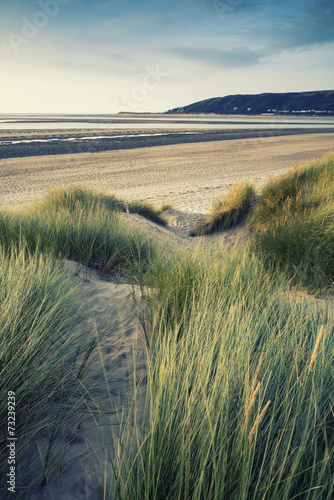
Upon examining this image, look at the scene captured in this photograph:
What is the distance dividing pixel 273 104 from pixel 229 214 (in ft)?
483

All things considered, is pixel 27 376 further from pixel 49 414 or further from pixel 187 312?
pixel 187 312

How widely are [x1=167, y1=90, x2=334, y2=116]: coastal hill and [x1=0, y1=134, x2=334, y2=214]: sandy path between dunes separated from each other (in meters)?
110

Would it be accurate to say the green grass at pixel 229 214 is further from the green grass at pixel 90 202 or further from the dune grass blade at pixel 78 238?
the dune grass blade at pixel 78 238

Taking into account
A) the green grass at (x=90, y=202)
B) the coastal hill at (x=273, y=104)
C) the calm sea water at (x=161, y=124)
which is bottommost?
the green grass at (x=90, y=202)

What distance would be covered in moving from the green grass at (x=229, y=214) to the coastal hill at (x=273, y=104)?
12319 cm

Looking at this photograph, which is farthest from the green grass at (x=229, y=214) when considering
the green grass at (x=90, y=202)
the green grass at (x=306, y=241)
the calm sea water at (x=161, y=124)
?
the calm sea water at (x=161, y=124)

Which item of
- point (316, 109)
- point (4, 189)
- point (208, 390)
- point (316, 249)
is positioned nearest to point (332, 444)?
point (208, 390)

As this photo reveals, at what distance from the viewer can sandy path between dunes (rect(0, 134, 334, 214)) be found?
37.5ft

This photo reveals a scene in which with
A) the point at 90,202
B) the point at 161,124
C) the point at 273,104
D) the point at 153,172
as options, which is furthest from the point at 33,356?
the point at 273,104

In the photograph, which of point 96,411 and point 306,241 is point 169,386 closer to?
point 96,411

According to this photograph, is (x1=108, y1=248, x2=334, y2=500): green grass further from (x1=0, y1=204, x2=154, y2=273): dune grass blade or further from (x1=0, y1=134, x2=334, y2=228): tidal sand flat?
(x1=0, y1=134, x2=334, y2=228): tidal sand flat

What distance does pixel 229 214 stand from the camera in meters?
7.39

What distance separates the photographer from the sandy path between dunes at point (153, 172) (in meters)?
11.4

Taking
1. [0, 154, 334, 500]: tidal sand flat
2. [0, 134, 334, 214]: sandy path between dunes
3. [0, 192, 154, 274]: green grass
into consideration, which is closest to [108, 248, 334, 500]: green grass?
[0, 154, 334, 500]: tidal sand flat
